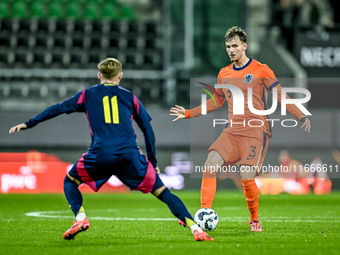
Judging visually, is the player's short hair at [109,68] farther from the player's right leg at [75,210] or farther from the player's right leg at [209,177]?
the player's right leg at [209,177]

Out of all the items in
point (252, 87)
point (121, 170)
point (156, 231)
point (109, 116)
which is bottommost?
point (156, 231)

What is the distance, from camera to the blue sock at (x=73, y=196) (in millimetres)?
4816

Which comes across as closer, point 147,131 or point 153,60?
point 147,131

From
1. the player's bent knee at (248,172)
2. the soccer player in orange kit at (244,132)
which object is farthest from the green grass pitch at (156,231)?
the player's bent knee at (248,172)

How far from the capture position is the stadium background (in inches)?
536

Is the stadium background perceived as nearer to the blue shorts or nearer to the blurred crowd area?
the blurred crowd area

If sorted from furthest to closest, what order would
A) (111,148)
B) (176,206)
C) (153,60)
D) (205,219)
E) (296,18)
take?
(153,60), (296,18), (205,219), (176,206), (111,148)

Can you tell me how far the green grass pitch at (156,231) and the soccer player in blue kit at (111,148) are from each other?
29 centimetres

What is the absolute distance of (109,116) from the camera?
480cm

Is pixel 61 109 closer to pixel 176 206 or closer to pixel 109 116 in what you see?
pixel 109 116

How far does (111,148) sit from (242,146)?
1.67 meters

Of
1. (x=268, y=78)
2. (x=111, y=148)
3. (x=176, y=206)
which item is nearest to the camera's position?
(x=111, y=148)

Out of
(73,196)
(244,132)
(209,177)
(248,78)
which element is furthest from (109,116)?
(248,78)

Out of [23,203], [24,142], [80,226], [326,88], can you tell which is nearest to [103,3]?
[24,142]
